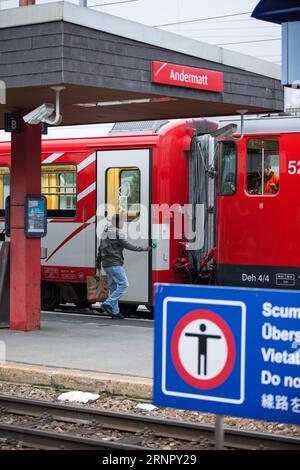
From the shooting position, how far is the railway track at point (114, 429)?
6988 millimetres

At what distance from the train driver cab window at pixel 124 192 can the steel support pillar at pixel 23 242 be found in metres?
2.59

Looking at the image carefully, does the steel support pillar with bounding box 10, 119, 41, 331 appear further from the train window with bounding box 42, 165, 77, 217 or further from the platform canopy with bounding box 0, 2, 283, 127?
the train window with bounding box 42, 165, 77, 217

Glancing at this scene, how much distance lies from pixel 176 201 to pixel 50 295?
10.4 ft

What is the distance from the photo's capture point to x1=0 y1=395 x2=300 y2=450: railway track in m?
6.99

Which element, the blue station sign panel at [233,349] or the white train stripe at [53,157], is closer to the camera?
the blue station sign panel at [233,349]

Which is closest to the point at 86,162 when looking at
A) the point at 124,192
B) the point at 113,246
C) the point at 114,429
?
the point at 124,192

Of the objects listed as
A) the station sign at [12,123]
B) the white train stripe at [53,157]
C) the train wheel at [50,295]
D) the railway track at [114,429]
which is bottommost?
the railway track at [114,429]

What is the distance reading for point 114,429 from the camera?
769 centimetres

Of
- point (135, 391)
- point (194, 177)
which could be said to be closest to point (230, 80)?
point (194, 177)

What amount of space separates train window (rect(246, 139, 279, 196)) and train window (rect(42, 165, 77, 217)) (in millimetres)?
3410

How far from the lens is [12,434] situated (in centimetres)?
746

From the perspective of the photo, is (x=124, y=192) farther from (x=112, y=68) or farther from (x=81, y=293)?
(x=112, y=68)

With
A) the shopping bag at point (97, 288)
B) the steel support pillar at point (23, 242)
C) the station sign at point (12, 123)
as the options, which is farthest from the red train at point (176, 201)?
the station sign at point (12, 123)

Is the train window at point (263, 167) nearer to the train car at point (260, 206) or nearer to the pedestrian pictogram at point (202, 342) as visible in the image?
the train car at point (260, 206)
